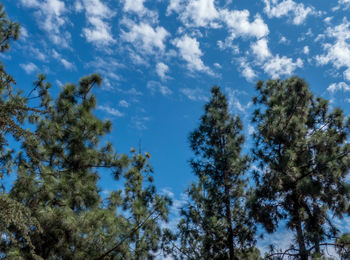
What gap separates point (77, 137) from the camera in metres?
8.02

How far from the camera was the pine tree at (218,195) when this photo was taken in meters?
9.59

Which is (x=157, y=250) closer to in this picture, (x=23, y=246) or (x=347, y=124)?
(x=23, y=246)

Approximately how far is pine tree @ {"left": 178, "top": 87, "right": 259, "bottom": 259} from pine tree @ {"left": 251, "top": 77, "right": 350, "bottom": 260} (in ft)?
4.52

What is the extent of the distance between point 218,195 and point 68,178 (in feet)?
18.0

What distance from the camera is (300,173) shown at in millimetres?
8102

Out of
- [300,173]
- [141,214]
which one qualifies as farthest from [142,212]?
[300,173]

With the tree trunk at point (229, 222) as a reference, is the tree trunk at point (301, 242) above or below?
below

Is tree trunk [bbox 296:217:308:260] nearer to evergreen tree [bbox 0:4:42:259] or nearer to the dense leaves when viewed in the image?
the dense leaves

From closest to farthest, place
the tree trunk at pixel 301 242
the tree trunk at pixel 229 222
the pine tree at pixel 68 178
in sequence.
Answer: the pine tree at pixel 68 178, the tree trunk at pixel 301 242, the tree trunk at pixel 229 222

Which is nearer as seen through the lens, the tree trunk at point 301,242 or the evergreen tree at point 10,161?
the evergreen tree at point 10,161

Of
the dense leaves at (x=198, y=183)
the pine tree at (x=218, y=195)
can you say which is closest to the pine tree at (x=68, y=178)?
the dense leaves at (x=198, y=183)

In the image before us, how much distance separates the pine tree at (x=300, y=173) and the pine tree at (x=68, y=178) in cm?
467

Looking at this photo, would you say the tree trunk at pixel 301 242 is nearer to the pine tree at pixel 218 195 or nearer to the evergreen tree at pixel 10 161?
the pine tree at pixel 218 195

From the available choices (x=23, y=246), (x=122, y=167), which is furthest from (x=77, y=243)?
(x=122, y=167)
